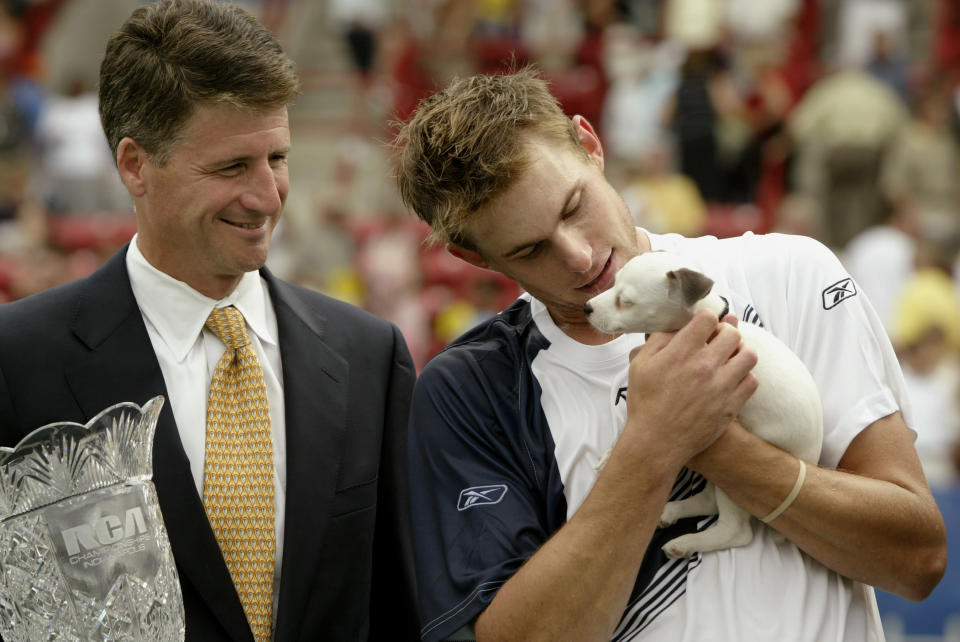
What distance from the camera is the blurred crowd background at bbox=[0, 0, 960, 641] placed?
10.6 meters

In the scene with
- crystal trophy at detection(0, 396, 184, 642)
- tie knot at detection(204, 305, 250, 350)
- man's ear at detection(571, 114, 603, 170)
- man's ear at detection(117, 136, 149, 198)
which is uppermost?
man's ear at detection(117, 136, 149, 198)

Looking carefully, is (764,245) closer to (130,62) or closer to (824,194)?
(130,62)

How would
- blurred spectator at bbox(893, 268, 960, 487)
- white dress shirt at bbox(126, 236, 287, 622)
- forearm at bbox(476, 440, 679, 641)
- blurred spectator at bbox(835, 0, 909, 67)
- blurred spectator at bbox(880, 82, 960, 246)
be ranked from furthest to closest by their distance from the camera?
blurred spectator at bbox(835, 0, 909, 67), blurred spectator at bbox(880, 82, 960, 246), blurred spectator at bbox(893, 268, 960, 487), white dress shirt at bbox(126, 236, 287, 622), forearm at bbox(476, 440, 679, 641)

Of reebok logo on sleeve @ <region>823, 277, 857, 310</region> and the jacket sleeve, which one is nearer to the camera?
reebok logo on sleeve @ <region>823, 277, 857, 310</region>

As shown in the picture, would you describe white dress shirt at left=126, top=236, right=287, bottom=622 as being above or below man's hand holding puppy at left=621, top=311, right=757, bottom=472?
above

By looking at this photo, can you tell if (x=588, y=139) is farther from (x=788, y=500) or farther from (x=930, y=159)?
(x=930, y=159)

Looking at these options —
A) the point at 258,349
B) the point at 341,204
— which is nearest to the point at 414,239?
the point at 341,204

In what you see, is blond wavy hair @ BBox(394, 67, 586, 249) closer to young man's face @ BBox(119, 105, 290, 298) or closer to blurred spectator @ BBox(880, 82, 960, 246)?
young man's face @ BBox(119, 105, 290, 298)

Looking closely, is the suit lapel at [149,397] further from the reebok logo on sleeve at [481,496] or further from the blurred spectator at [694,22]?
the blurred spectator at [694,22]

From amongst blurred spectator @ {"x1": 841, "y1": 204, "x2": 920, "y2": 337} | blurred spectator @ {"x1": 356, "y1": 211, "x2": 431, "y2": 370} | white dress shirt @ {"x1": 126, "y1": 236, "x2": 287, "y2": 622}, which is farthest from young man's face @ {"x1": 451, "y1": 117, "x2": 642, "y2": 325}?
blurred spectator @ {"x1": 841, "y1": 204, "x2": 920, "y2": 337}

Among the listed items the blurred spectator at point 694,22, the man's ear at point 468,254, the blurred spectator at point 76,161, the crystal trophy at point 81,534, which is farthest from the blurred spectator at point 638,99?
the crystal trophy at point 81,534

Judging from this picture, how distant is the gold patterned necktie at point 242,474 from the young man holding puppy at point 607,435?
0.42 m

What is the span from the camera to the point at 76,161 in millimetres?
13383

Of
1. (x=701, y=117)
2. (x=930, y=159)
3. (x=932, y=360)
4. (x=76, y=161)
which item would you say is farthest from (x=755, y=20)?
→ (x=76, y=161)
